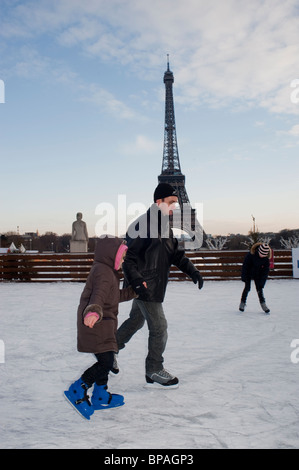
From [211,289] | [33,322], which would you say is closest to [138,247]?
[33,322]

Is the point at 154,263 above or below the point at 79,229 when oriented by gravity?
below

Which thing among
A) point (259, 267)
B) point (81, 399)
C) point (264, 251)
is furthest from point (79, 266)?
point (81, 399)

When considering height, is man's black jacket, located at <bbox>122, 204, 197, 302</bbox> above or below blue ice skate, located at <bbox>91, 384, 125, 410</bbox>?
above

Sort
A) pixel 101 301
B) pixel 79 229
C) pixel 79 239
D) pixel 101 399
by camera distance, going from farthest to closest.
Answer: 1. pixel 79 239
2. pixel 79 229
3. pixel 101 399
4. pixel 101 301

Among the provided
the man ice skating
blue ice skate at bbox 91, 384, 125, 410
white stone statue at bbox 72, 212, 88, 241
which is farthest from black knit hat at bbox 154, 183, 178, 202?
white stone statue at bbox 72, 212, 88, 241

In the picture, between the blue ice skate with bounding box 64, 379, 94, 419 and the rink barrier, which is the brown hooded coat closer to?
the blue ice skate with bounding box 64, 379, 94, 419

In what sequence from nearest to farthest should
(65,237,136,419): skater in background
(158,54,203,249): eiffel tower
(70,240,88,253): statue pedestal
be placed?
(65,237,136,419): skater in background < (70,240,88,253): statue pedestal < (158,54,203,249): eiffel tower

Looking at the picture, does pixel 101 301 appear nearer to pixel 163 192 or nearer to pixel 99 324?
pixel 99 324

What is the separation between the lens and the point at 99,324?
257 cm

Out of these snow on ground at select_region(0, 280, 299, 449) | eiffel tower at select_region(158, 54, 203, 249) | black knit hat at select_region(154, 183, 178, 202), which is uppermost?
eiffel tower at select_region(158, 54, 203, 249)

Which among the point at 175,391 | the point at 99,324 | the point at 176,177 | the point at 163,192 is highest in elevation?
the point at 176,177

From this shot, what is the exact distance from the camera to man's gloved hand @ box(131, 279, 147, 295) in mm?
2845

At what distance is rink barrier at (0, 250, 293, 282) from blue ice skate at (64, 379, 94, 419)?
35.3ft

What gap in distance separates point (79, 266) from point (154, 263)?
11028 mm
